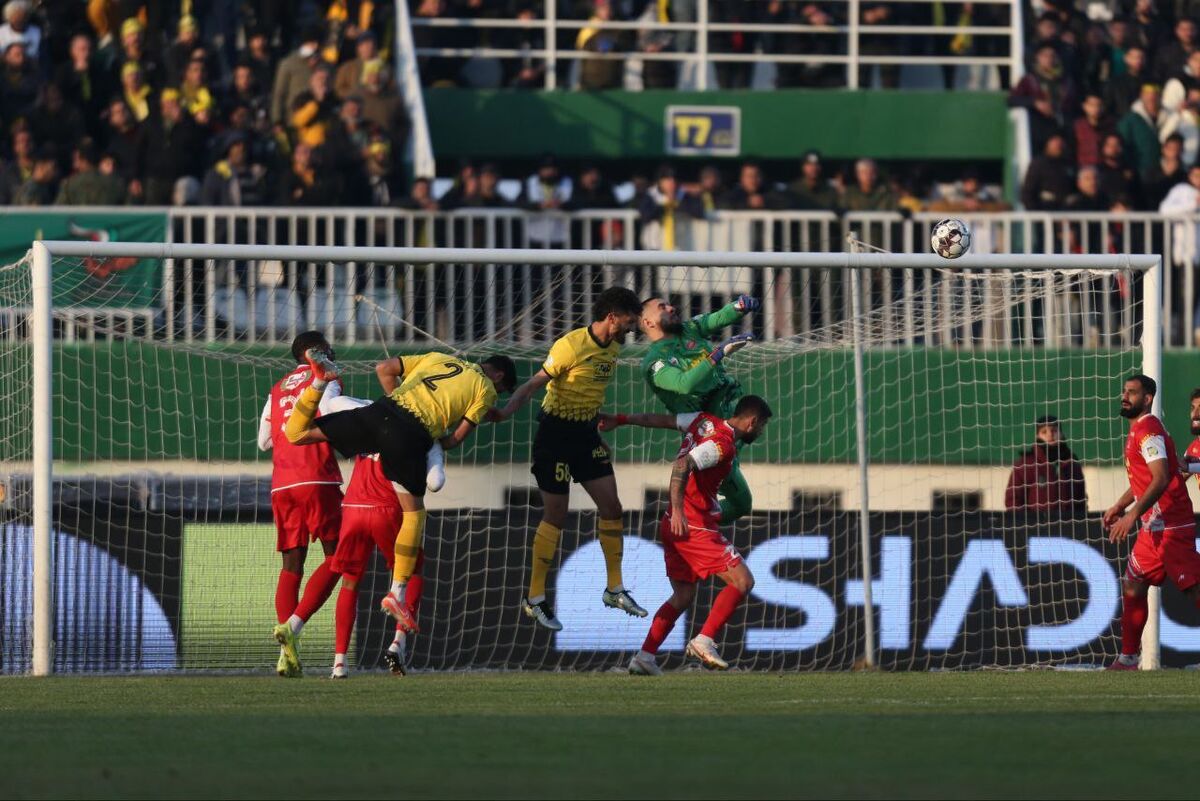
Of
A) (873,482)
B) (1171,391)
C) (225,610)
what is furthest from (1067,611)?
(225,610)

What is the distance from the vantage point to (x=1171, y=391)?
1758cm

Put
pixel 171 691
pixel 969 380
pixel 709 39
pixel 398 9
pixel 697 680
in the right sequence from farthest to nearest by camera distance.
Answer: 1. pixel 709 39
2. pixel 398 9
3. pixel 969 380
4. pixel 697 680
5. pixel 171 691

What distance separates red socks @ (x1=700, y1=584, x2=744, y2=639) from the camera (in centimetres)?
1156

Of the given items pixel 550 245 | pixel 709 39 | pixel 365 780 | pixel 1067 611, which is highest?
pixel 709 39

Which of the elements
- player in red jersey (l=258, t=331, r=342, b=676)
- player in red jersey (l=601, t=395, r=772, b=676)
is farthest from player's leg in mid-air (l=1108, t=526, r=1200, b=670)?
player in red jersey (l=258, t=331, r=342, b=676)

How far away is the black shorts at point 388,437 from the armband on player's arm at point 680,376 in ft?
4.65

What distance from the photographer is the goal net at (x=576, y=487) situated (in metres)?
13.3

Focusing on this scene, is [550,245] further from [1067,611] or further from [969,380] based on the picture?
[1067,611]

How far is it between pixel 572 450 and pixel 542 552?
0.70 m

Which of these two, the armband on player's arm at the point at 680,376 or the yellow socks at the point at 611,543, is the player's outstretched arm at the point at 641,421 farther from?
the yellow socks at the point at 611,543

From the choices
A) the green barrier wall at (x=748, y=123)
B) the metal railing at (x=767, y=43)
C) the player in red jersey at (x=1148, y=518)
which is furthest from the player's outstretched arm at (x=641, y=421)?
the metal railing at (x=767, y=43)

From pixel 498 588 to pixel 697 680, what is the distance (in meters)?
2.70

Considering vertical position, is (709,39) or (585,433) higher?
(709,39)

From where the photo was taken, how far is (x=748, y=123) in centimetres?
2195
